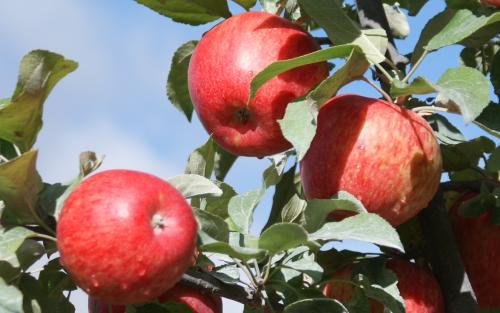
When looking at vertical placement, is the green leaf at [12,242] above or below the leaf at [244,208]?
above

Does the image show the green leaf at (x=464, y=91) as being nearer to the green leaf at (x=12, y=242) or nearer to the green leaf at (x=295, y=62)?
the green leaf at (x=295, y=62)

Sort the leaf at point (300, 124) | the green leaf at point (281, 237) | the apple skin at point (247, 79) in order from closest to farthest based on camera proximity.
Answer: the green leaf at point (281, 237) → the leaf at point (300, 124) → the apple skin at point (247, 79)

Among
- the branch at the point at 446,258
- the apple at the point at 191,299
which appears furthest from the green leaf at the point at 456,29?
the apple at the point at 191,299

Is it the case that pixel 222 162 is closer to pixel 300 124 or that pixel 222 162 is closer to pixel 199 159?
pixel 199 159

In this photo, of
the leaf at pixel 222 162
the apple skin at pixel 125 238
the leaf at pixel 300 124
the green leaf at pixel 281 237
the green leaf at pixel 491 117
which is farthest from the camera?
the leaf at pixel 222 162

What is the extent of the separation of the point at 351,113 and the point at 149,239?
2.05 feet

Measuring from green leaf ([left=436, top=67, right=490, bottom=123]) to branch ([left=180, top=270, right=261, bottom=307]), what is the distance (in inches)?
19.5

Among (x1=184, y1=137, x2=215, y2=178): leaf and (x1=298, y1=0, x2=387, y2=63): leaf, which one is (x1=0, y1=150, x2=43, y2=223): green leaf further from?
(x1=298, y1=0, x2=387, y2=63): leaf

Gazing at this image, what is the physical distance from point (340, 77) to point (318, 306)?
407 mm

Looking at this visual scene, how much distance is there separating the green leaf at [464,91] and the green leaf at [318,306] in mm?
395

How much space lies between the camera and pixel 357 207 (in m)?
1.47

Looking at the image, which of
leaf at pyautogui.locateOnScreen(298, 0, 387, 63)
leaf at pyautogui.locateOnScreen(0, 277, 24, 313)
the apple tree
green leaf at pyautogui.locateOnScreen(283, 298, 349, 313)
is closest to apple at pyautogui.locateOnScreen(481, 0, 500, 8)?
the apple tree

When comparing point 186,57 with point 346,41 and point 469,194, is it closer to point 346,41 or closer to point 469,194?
point 346,41

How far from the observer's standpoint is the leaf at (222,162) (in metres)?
2.12
